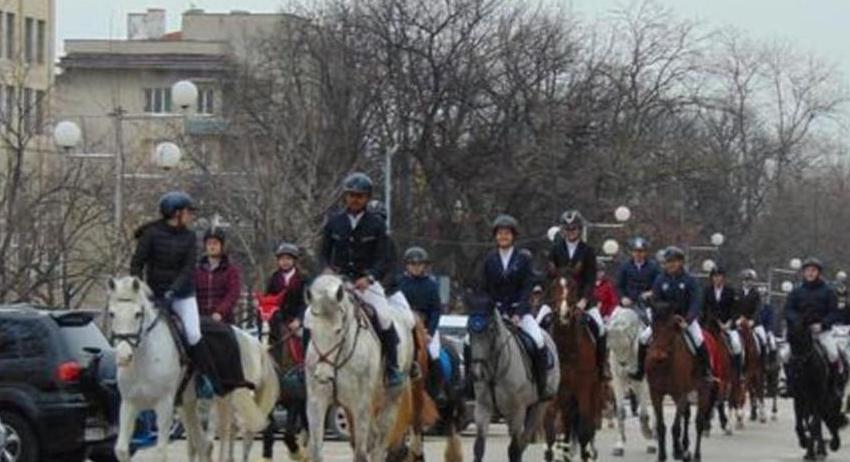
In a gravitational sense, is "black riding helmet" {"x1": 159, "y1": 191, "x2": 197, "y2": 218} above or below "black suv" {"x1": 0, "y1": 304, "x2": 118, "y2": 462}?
above

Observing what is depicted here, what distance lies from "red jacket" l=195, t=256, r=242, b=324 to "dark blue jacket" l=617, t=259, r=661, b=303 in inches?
327

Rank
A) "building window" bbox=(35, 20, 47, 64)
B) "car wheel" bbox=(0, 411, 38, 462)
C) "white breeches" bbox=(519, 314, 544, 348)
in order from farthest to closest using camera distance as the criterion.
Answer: "building window" bbox=(35, 20, 47, 64) → "white breeches" bbox=(519, 314, 544, 348) → "car wheel" bbox=(0, 411, 38, 462)

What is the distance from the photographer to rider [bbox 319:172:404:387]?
913 inches

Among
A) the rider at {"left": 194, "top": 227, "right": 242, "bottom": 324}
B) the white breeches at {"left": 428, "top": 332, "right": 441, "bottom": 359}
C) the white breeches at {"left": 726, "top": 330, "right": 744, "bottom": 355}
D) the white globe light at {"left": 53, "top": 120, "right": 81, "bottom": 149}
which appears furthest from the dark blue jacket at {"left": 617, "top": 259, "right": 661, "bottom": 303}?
the white globe light at {"left": 53, "top": 120, "right": 81, "bottom": 149}

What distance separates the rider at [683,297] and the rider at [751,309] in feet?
30.7

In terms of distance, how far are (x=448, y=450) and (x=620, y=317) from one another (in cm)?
1123

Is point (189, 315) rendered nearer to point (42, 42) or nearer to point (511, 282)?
point (511, 282)

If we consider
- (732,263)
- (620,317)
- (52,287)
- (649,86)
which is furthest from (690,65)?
(620,317)

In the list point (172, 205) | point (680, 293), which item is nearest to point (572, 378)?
point (680, 293)

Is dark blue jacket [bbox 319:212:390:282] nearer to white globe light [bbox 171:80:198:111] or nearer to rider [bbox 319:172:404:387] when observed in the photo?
rider [bbox 319:172:404:387]

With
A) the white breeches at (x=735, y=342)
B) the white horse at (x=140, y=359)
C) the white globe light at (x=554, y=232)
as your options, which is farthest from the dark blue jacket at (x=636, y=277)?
the white horse at (x=140, y=359)

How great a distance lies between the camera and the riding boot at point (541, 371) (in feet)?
85.6

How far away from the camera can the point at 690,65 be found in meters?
96.5

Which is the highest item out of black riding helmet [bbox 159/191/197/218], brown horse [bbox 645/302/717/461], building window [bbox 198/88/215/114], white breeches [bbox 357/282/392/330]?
building window [bbox 198/88/215/114]
